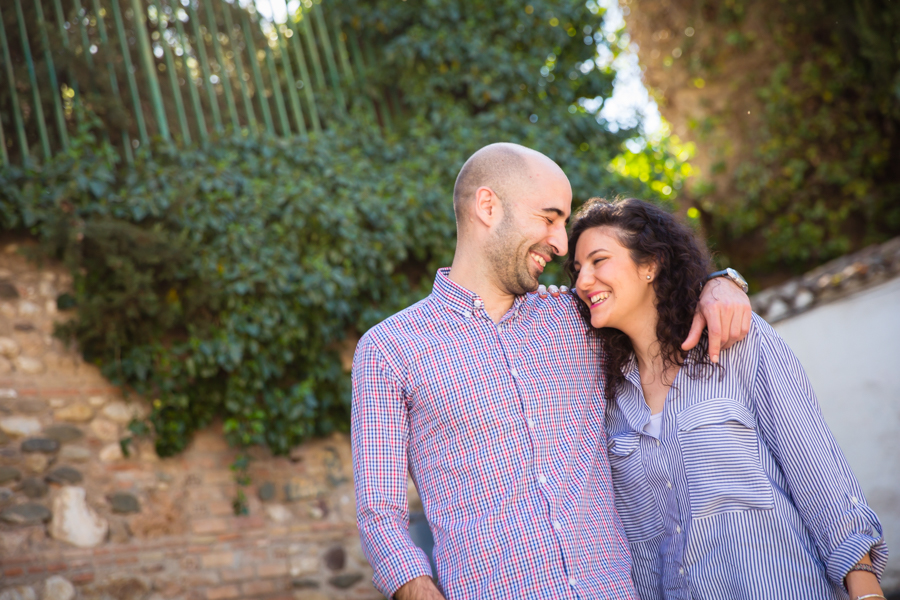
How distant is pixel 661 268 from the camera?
7.75 ft

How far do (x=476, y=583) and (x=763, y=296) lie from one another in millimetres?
4026

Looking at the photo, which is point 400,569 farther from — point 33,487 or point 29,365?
point 29,365

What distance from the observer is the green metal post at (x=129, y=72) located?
173 inches

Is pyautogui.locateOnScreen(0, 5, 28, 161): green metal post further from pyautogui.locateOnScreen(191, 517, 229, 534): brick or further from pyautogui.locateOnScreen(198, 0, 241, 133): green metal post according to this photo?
pyautogui.locateOnScreen(191, 517, 229, 534): brick

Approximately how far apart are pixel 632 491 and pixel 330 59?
13.2 ft

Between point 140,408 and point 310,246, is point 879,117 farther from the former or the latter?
point 140,408

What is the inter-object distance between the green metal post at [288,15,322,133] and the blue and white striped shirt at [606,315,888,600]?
3.53 meters

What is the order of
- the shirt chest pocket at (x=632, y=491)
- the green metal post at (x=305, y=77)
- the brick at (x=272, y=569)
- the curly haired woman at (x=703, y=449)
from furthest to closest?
the green metal post at (x=305, y=77) < the brick at (x=272, y=569) < the shirt chest pocket at (x=632, y=491) < the curly haired woman at (x=703, y=449)

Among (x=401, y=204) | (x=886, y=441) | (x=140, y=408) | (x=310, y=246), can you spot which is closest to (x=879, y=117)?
(x=886, y=441)

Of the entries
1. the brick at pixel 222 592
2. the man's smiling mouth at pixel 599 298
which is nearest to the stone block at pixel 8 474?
the brick at pixel 222 592

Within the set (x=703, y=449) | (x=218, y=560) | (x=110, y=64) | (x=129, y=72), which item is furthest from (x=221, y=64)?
(x=703, y=449)

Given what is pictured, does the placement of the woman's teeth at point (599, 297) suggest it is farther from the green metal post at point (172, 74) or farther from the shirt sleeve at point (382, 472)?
the green metal post at point (172, 74)

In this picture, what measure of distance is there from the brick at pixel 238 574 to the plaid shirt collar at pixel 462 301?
89.6 inches

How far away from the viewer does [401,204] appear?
176 inches
